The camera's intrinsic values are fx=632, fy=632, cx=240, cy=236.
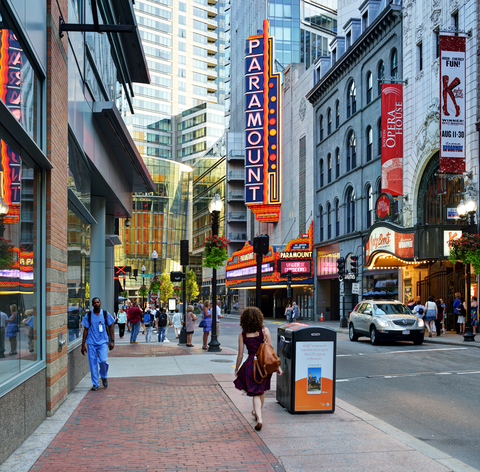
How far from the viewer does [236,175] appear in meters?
83.7

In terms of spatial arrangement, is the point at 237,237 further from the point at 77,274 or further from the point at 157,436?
the point at 157,436

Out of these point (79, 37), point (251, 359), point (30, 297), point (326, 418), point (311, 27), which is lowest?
point (326, 418)

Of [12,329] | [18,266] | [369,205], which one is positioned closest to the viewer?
[12,329]

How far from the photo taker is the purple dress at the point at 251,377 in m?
8.51

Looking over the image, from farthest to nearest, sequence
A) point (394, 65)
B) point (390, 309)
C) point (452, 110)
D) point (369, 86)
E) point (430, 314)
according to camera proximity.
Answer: point (369, 86), point (394, 65), point (452, 110), point (430, 314), point (390, 309)

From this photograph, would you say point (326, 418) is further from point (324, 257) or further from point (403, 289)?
point (324, 257)

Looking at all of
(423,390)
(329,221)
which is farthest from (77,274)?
(329,221)

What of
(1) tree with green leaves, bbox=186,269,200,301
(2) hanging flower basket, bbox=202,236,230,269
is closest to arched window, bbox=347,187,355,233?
(2) hanging flower basket, bbox=202,236,230,269

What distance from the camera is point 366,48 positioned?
41.0 meters

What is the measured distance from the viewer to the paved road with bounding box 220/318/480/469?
28.5 feet

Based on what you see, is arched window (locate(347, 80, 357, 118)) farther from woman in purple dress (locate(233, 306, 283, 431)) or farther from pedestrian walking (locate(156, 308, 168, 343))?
woman in purple dress (locate(233, 306, 283, 431))

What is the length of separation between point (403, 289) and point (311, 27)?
43.3 meters

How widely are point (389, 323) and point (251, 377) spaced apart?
15.1 m

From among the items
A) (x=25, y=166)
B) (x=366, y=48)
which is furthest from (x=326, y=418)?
(x=366, y=48)
